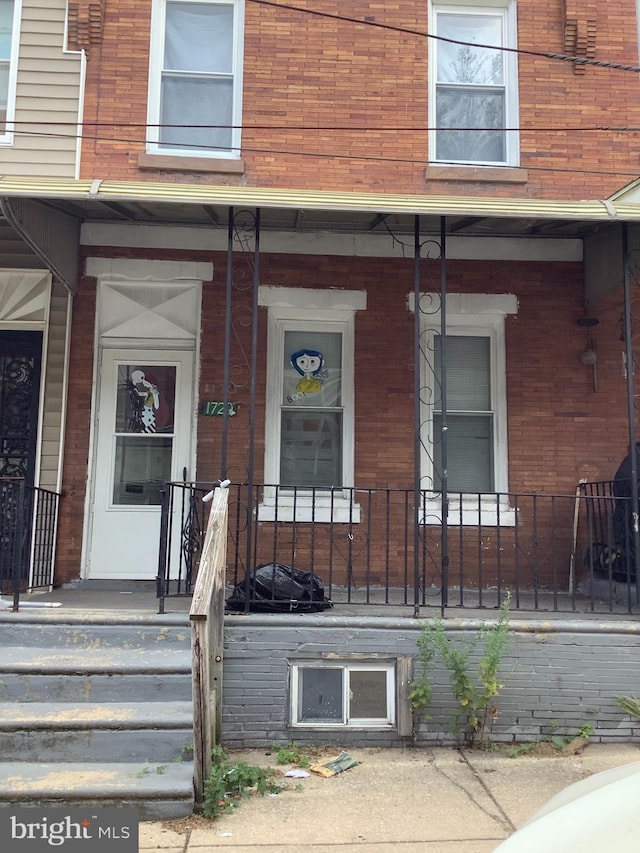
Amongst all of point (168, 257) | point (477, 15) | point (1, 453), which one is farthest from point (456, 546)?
point (477, 15)

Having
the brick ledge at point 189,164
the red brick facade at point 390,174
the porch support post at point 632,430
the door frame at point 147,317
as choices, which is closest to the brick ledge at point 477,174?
the red brick facade at point 390,174

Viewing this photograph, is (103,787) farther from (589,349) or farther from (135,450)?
(589,349)

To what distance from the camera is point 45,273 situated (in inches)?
273

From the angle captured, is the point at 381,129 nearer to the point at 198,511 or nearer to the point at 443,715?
the point at 198,511

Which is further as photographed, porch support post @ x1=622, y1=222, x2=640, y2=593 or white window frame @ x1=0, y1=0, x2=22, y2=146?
white window frame @ x1=0, y1=0, x2=22, y2=146

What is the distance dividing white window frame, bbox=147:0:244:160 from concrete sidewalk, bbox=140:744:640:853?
18.8 ft

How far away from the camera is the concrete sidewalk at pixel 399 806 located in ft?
11.9

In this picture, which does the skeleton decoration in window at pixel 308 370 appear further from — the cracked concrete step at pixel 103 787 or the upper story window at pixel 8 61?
the cracked concrete step at pixel 103 787

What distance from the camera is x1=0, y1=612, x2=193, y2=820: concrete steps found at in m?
3.86

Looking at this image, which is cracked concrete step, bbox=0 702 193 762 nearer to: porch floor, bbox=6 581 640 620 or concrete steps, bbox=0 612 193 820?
concrete steps, bbox=0 612 193 820

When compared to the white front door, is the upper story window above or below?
above

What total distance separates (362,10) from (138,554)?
6112 mm

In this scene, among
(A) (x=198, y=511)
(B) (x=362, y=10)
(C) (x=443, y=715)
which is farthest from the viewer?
(B) (x=362, y=10)

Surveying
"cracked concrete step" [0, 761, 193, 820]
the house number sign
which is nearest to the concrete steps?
"cracked concrete step" [0, 761, 193, 820]
